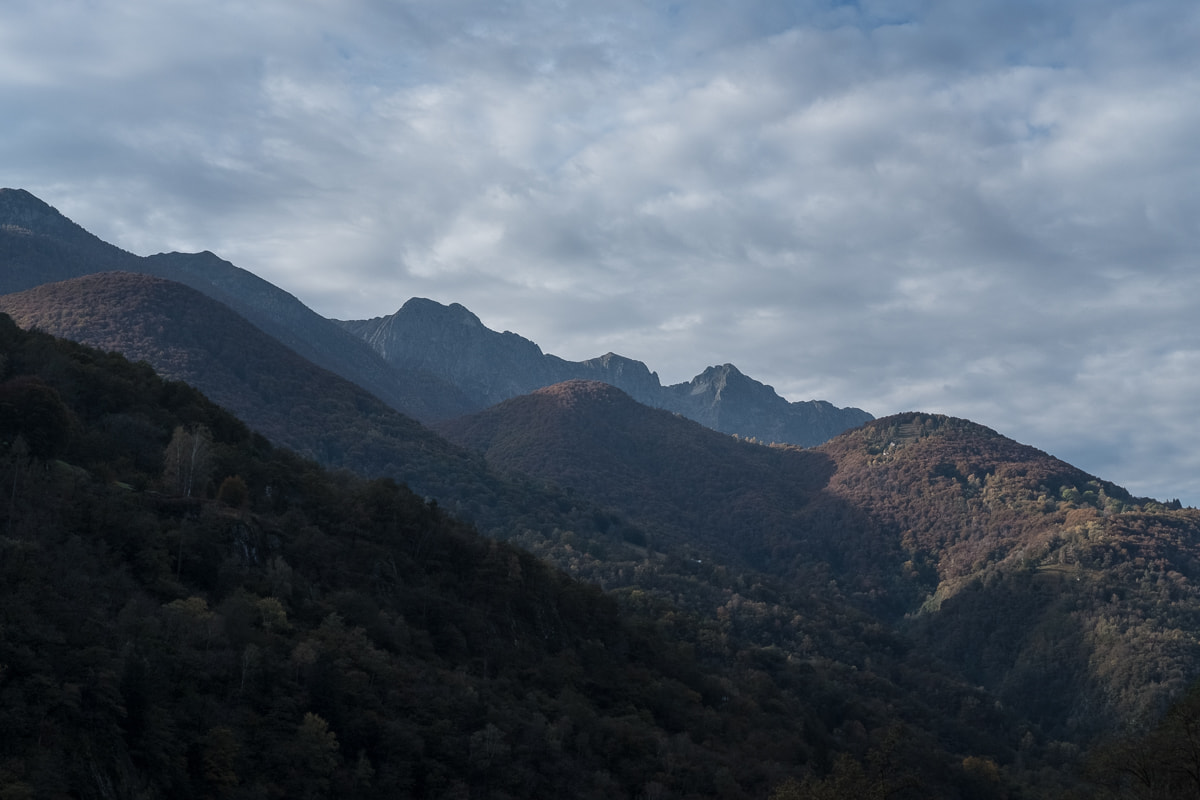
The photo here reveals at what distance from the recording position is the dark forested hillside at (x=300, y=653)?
39938mm

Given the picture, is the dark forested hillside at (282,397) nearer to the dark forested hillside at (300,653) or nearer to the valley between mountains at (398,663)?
the valley between mountains at (398,663)

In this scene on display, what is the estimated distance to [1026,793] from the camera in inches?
3391

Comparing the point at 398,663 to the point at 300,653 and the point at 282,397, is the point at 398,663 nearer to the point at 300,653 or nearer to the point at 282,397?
the point at 300,653

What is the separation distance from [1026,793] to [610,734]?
46.3 metres

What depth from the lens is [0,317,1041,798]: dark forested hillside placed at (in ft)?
131

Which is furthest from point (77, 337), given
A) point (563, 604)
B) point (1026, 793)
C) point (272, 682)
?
point (1026, 793)

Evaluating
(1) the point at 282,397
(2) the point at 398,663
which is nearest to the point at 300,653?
(2) the point at 398,663

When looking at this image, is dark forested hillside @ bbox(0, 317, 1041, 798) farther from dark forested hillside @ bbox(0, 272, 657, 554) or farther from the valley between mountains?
dark forested hillside @ bbox(0, 272, 657, 554)

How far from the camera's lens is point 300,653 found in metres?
50.7

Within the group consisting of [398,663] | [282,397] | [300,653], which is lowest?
[398,663]

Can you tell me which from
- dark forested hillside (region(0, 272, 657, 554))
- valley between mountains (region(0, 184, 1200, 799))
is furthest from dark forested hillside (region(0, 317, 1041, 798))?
dark forested hillside (region(0, 272, 657, 554))

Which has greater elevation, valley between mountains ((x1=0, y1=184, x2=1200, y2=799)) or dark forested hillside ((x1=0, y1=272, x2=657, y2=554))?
dark forested hillside ((x1=0, y1=272, x2=657, y2=554))

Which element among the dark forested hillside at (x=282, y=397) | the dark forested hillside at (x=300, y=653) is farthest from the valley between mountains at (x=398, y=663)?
the dark forested hillside at (x=282, y=397)

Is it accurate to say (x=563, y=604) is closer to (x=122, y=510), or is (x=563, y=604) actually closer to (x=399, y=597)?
(x=399, y=597)
